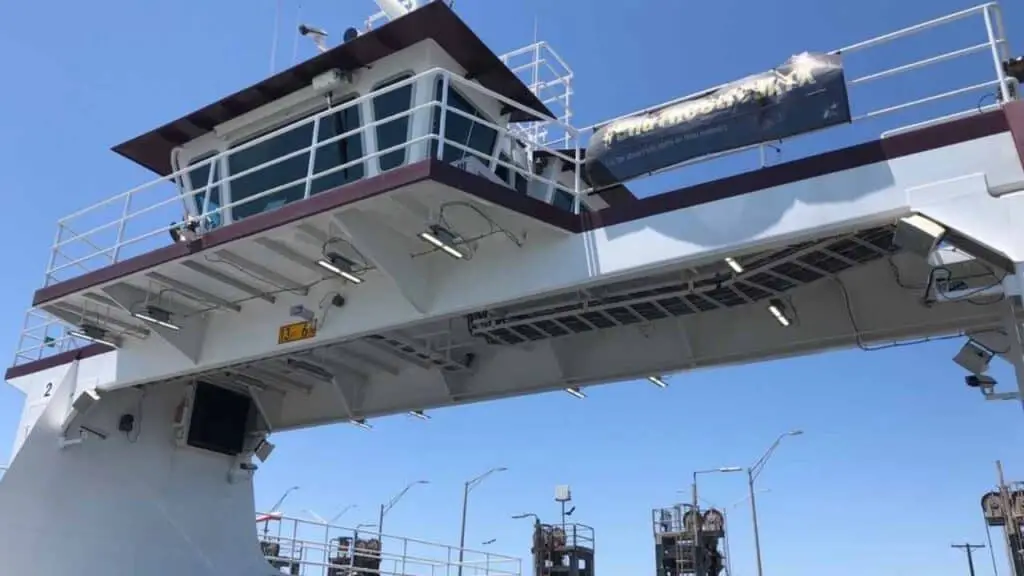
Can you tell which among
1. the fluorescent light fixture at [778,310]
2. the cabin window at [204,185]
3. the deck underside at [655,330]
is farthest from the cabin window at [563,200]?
the cabin window at [204,185]

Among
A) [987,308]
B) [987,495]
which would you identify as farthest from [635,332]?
[987,495]

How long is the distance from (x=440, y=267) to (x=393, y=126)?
210 centimetres

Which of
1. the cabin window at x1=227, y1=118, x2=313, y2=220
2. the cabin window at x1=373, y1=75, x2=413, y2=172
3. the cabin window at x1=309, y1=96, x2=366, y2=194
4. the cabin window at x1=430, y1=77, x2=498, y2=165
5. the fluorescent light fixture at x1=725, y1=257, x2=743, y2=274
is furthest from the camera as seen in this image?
the cabin window at x1=227, y1=118, x2=313, y2=220

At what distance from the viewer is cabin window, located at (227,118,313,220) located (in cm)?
1146

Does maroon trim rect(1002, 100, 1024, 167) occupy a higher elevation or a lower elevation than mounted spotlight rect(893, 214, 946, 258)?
higher

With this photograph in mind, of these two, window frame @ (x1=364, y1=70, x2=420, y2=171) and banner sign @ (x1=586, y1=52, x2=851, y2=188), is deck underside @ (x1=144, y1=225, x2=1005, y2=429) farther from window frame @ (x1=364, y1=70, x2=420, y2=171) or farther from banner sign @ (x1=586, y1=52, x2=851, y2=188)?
window frame @ (x1=364, y1=70, x2=420, y2=171)

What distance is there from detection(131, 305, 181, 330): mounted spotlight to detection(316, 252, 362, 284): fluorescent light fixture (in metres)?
3.09

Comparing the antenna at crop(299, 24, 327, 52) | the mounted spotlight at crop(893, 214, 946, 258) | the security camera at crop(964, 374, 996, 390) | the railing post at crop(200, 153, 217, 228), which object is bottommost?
the security camera at crop(964, 374, 996, 390)

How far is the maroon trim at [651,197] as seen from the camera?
7238mm

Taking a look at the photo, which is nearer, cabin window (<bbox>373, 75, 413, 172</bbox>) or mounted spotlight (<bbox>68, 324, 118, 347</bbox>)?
cabin window (<bbox>373, 75, 413, 172</bbox>)

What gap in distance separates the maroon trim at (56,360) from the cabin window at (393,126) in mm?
6476

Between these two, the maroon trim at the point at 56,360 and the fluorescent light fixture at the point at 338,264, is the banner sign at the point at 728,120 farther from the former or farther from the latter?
the maroon trim at the point at 56,360

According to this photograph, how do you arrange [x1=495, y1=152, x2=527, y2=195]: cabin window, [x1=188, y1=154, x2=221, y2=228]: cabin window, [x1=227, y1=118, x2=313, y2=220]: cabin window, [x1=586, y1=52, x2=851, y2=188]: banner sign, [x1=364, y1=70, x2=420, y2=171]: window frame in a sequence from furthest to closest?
[x1=188, y1=154, x2=221, y2=228]: cabin window < [x1=495, y1=152, x2=527, y2=195]: cabin window < [x1=227, y1=118, x2=313, y2=220]: cabin window < [x1=364, y1=70, x2=420, y2=171]: window frame < [x1=586, y1=52, x2=851, y2=188]: banner sign

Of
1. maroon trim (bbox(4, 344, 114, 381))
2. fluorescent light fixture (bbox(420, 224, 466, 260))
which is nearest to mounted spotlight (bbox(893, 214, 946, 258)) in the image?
fluorescent light fixture (bbox(420, 224, 466, 260))
